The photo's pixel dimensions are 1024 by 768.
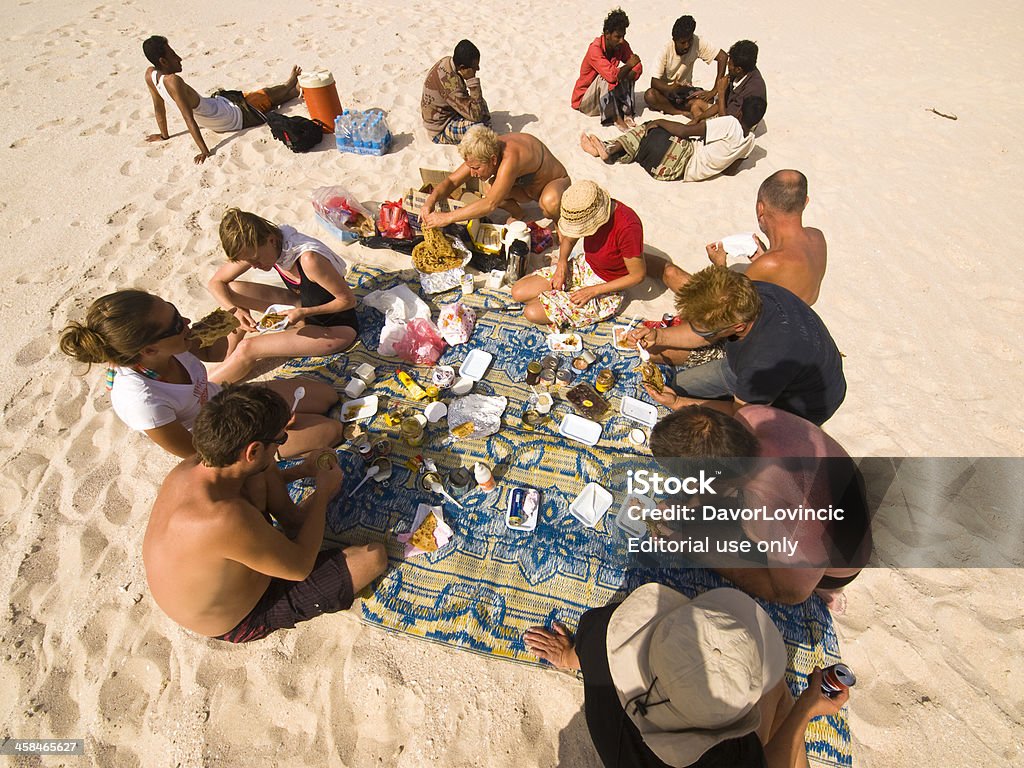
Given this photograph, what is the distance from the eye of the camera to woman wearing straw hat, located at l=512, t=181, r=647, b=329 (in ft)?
12.3

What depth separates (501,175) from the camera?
4.54 m

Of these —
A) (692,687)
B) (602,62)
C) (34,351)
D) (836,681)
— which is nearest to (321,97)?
(602,62)

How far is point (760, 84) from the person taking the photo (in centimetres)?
627

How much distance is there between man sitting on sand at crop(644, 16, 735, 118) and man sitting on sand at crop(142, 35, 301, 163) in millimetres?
6339

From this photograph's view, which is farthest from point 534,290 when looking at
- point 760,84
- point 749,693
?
point 760,84

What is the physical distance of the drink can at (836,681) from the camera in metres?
2.33

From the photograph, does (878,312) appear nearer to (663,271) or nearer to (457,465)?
(663,271)

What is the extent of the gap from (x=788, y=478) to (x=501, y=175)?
3805mm

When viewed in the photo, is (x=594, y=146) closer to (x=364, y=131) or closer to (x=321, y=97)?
(x=364, y=131)

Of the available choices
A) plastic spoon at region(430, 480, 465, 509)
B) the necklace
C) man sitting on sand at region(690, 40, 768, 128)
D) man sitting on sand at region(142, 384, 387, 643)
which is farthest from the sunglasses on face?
man sitting on sand at region(690, 40, 768, 128)

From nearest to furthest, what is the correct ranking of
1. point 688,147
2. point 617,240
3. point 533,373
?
point 533,373, point 617,240, point 688,147

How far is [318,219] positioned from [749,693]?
19.8ft

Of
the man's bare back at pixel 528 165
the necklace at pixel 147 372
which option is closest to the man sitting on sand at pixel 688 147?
the man's bare back at pixel 528 165

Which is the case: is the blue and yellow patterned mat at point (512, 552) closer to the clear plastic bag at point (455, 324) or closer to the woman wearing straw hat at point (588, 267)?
the clear plastic bag at point (455, 324)
